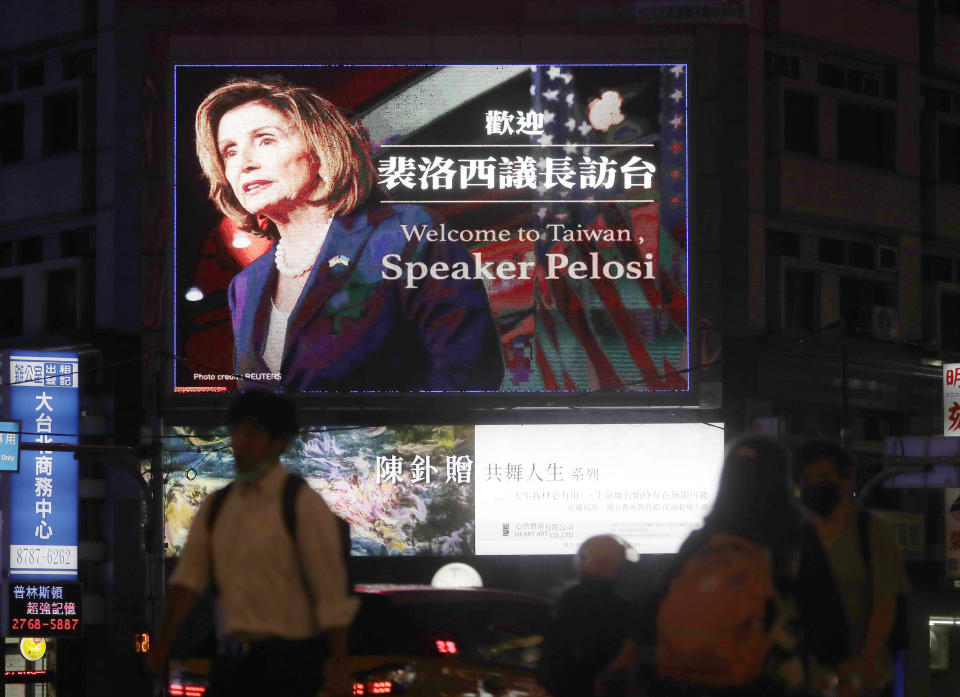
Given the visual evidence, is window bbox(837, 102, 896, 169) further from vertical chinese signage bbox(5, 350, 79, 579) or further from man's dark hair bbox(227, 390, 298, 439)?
man's dark hair bbox(227, 390, 298, 439)

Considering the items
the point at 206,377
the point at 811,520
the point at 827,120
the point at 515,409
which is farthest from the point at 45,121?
the point at 811,520

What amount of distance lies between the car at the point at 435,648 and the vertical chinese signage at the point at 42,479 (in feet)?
53.4

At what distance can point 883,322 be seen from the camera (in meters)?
26.4

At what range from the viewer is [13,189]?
88.9 feet

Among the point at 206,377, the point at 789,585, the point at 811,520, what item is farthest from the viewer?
the point at 206,377

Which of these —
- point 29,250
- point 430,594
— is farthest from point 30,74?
point 430,594

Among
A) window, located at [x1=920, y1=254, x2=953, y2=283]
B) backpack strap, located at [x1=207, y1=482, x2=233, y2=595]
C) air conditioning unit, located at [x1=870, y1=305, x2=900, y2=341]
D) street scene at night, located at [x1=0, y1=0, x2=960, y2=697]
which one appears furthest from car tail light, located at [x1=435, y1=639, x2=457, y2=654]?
window, located at [x1=920, y1=254, x2=953, y2=283]

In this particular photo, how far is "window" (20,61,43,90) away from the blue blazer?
5589mm

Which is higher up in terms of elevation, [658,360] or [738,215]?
[738,215]

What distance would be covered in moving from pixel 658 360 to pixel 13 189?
11156 millimetres

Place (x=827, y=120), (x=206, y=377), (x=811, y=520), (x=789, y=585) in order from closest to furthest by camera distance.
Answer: (x=789, y=585) → (x=811, y=520) → (x=206, y=377) → (x=827, y=120)

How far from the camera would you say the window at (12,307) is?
27.2 meters

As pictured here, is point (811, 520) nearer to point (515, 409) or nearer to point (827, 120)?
point (515, 409)

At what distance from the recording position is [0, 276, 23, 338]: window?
2716 cm
